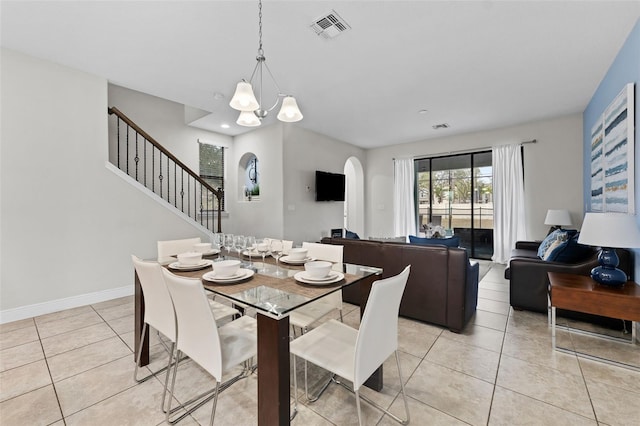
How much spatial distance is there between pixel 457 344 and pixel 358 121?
3.97 m

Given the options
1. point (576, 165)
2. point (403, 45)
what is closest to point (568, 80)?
point (576, 165)

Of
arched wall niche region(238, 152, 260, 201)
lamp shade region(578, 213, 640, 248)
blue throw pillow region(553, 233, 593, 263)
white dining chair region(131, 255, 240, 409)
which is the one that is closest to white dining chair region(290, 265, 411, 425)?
white dining chair region(131, 255, 240, 409)

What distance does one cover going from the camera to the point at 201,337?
130 cm

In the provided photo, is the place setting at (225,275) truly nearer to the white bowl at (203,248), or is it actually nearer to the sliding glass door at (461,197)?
the white bowl at (203,248)

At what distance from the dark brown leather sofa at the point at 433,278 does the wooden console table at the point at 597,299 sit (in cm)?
67

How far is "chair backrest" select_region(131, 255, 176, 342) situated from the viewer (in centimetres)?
152

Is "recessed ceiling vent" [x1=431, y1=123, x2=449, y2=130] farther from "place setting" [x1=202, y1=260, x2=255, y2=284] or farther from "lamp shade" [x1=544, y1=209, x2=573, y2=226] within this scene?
"place setting" [x1=202, y1=260, x2=255, y2=284]

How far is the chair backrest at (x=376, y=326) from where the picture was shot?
116cm

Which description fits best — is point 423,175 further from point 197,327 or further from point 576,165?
point 197,327

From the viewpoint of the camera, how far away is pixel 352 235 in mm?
3912

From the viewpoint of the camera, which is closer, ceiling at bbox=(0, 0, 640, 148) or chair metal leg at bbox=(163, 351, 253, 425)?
chair metal leg at bbox=(163, 351, 253, 425)

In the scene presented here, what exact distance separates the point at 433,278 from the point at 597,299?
1.19 meters

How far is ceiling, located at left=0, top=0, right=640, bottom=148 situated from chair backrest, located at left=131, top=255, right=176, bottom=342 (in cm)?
206

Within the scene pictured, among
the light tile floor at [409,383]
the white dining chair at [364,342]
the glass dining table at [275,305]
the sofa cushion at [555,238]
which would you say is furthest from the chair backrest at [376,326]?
the sofa cushion at [555,238]
